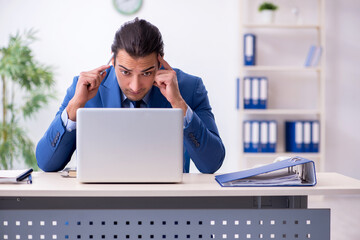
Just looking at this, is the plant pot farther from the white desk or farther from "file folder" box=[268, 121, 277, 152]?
the white desk

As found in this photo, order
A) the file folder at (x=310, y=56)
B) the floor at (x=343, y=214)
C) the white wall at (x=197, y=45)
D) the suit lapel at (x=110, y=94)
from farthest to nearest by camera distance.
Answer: the white wall at (x=197, y=45) < the file folder at (x=310, y=56) < the floor at (x=343, y=214) < the suit lapel at (x=110, y=94)

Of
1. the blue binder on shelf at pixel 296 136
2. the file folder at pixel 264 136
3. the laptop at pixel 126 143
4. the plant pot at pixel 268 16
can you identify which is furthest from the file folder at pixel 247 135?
the laptop at pixel 126 143

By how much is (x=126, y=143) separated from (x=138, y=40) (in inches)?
25.7

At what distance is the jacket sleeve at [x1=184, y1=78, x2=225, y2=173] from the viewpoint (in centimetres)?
168

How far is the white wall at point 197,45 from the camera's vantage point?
4.38 meters

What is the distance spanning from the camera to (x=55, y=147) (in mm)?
1733

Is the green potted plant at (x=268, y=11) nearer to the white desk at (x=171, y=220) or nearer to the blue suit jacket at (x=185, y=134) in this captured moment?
the blue suit jacket at (x=185, y=134)

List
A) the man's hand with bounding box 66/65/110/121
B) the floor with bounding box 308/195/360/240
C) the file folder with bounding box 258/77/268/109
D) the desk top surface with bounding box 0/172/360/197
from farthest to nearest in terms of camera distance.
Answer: the file folder with bounding box 258/77/268/109, the floor with bounding box 308/195/360/240, the man's hand with bounding box 66/65/110/121, the desk top surface with bounding box 0/172/360/197

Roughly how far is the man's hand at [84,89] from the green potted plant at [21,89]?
228 centimetres

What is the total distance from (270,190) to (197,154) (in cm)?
51

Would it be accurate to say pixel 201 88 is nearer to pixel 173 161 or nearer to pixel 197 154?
pixel 197 154

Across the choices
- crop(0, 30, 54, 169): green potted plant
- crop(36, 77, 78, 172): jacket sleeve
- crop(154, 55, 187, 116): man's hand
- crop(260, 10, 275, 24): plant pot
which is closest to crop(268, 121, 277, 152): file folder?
crop(260, 10, 275, 24): plant pot

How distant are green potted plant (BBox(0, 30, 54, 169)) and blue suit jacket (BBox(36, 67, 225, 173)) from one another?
2144mm

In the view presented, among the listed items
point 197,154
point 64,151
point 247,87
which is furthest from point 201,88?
point 247,87
